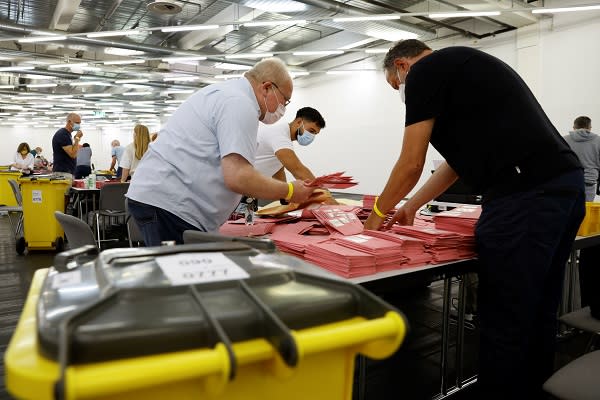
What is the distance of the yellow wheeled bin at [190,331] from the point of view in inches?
17.8

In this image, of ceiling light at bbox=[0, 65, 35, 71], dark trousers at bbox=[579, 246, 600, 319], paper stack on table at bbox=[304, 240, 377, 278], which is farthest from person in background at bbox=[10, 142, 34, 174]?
dark trousers at bbox=[579, 246, 600, 319]

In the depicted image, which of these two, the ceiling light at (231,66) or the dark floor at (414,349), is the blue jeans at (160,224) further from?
the ceiling light at (231,66)

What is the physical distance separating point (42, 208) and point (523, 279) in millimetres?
5251

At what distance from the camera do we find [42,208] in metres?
5.00

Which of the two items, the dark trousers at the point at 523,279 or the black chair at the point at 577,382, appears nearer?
Result: the black chair at the point at 577,382

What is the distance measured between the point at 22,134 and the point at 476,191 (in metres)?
27.5

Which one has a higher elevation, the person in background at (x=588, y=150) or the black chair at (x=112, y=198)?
the person in background at (x=588, y=150)

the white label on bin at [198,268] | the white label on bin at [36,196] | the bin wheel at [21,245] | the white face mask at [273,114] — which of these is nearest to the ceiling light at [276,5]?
the white label on bin at [36,196]

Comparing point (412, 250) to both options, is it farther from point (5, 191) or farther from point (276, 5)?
point (5, 191)

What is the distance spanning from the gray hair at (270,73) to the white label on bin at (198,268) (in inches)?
41.1

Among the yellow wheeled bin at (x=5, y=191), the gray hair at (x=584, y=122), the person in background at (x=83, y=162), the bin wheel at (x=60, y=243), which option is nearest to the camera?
the bin wheel at (x=60, y=243)

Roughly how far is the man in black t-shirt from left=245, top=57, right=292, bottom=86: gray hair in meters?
0.50

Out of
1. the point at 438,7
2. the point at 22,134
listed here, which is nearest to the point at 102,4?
the point at 438,7

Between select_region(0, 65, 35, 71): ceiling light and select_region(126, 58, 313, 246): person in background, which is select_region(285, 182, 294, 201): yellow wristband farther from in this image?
select_region(0, 65, 35, 71): ceiling light
